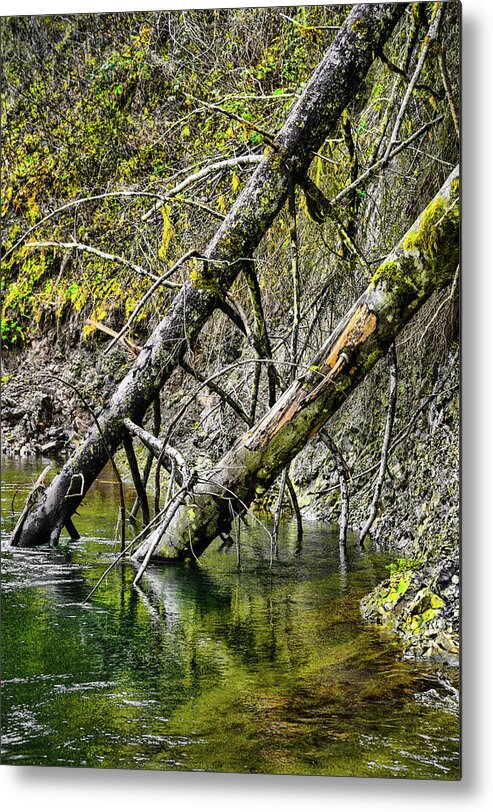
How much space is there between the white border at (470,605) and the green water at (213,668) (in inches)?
2.4

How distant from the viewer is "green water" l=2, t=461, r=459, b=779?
9.10 feet

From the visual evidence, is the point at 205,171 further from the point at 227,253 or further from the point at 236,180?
the point at 227,253

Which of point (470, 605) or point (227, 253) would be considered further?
point (227, 253)

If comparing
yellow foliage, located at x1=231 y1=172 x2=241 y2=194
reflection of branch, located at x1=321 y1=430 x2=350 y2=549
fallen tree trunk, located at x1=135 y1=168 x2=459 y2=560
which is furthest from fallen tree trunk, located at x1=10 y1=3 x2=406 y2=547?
reflection of branch, located at x1=321 y1=430 x2=350 y2=549

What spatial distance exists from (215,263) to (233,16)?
0.75 metres

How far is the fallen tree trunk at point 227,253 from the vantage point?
3.00 metres

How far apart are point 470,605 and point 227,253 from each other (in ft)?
4.26

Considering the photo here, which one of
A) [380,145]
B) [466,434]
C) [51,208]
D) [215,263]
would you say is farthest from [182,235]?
[466,434]

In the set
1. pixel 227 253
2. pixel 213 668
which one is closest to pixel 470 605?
pixel 213 668

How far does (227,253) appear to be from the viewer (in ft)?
10.2

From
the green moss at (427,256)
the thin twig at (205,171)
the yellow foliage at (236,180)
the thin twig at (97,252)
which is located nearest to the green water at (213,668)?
the thin twig at (97,252)

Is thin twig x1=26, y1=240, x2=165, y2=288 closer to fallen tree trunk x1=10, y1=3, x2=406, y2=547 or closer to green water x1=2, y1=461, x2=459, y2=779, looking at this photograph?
fallen tree trunk x1=10, y1=3, x2=406, y2=547

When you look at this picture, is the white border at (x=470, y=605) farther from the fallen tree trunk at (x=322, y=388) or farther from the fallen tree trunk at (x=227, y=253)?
the fallen tree trunk at (x=227, y=253)

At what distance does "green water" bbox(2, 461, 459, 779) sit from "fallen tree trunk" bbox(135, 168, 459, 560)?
120 millimetres
